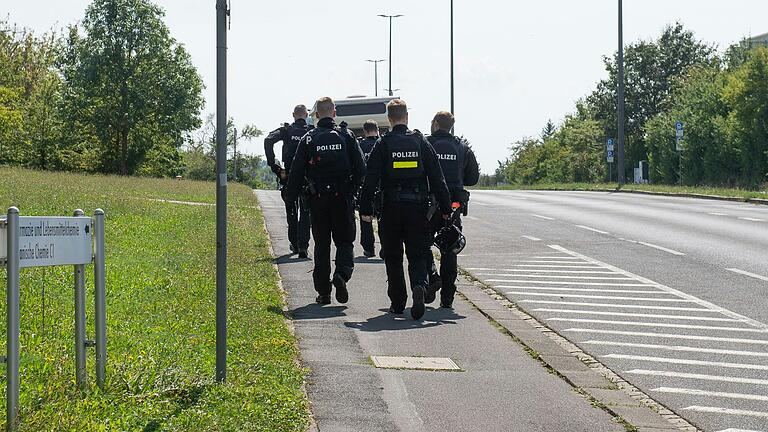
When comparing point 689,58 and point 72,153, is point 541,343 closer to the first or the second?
point 72,153

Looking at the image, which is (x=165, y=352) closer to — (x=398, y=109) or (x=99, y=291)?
(x=99, y=291)

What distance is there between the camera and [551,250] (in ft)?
60.5

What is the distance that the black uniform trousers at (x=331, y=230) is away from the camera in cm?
1117

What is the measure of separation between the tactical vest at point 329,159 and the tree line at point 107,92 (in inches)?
2582

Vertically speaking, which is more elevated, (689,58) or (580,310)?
(689,58)

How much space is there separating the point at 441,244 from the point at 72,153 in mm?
71986

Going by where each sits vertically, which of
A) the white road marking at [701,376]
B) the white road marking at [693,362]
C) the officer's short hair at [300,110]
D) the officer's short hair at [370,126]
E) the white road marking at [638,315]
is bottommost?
the white road marking at [701,376]

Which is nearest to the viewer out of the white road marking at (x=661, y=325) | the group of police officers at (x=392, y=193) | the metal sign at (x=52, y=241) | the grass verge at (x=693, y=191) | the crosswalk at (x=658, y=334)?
the metal sign at (x=52, y=241)

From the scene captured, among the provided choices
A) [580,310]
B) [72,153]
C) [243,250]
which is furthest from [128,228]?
[72,153]

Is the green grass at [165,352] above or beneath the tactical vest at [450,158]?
beneath

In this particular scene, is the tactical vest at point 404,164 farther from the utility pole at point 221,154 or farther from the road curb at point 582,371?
the utility pole at point 221,154

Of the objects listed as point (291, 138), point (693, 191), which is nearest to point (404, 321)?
point (291, 138)

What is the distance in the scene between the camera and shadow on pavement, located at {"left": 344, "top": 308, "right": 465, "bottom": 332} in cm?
1002

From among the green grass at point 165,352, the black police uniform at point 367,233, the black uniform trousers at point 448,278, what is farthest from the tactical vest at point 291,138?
the black uniform trousers at point 448,278
